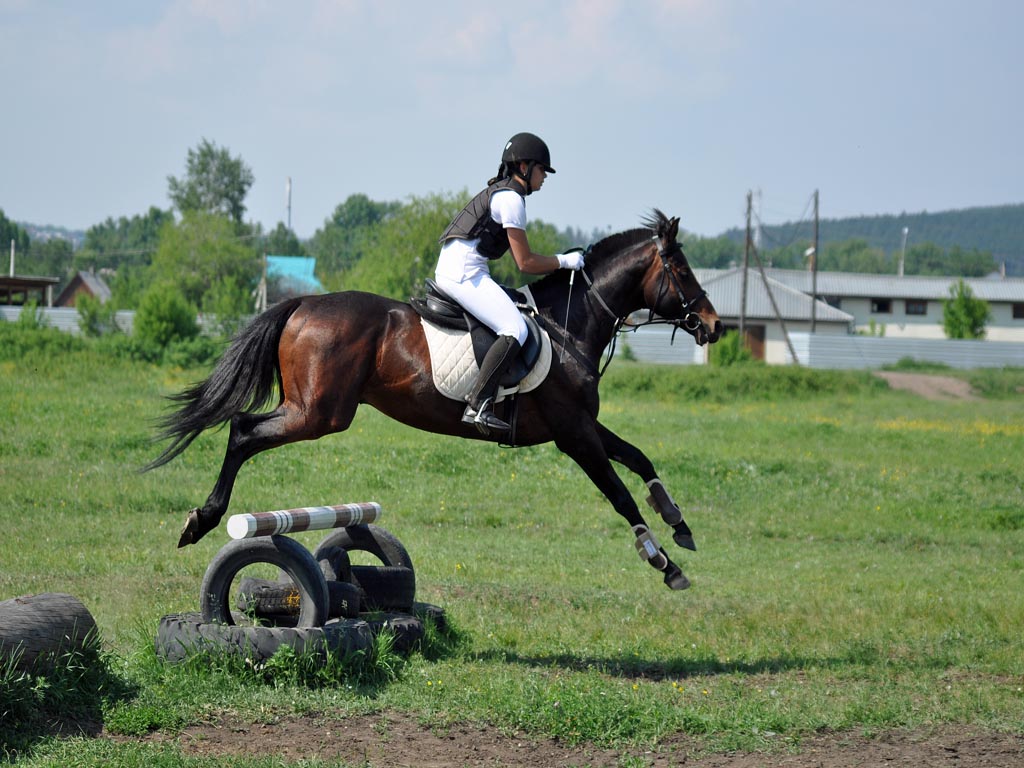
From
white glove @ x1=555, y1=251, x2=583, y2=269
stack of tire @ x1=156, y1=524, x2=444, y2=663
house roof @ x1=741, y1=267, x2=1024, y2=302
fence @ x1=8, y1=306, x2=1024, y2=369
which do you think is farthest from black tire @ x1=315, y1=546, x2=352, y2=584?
house roof @ x1=741, y1=267, x2=1024, y2=302

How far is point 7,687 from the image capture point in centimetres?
587

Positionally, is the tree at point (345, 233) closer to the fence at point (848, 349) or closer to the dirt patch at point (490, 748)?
the fence at point (848, 349)

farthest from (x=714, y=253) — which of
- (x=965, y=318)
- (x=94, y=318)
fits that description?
(x=94, y=318)

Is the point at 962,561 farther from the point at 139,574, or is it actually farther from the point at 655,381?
the point at 655,381

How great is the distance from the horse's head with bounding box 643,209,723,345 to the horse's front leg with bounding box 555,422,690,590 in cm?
118

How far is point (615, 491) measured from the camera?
8.31m

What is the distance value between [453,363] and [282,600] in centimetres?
200

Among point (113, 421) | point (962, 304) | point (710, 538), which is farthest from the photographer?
point (962, 304)

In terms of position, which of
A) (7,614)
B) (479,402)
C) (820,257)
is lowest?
(7,614)

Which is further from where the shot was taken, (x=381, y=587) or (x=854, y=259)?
(x=854, y=259)

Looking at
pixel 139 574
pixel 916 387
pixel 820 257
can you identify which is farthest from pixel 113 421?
pixel 820 257

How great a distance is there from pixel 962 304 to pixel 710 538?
65.4 metres

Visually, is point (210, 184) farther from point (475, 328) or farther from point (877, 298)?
point (475, 328)

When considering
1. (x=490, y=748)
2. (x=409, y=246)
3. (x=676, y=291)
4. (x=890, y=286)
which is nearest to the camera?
(x=490, y=748)
